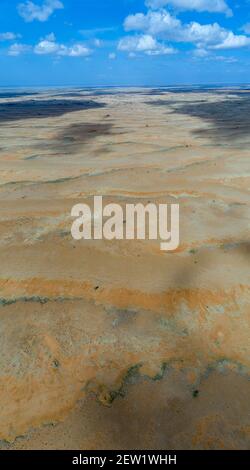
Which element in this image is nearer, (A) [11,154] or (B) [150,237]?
(B) [150,237]

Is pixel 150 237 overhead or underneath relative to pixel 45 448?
overhead

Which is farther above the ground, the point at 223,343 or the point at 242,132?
the point at 242,132

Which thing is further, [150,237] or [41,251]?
[150,237]

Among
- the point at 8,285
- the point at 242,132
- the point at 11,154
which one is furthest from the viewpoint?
the point at 242,132

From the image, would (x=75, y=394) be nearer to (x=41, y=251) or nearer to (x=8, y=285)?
(x=8, y=285)

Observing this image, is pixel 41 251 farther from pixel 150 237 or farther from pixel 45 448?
pixel 45 448

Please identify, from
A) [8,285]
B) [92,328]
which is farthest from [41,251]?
[92,328]

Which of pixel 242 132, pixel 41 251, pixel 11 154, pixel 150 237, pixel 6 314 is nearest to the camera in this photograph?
pixel 6 314
